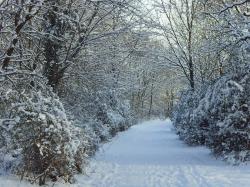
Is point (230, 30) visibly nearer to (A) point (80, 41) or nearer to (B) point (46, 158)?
(A) point (80, 41)

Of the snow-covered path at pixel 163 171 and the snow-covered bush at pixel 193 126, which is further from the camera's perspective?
the snow-covered bush at pixel 193 126

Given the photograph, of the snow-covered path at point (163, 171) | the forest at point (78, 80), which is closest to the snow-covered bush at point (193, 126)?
the forest at point (78, 80)

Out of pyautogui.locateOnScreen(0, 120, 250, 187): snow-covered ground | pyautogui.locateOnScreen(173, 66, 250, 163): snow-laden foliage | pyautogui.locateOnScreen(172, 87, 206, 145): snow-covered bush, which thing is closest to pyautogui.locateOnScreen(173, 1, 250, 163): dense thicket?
pyautogui.locateOnScreen(173, 66, 250, 163): snow-laden foliage

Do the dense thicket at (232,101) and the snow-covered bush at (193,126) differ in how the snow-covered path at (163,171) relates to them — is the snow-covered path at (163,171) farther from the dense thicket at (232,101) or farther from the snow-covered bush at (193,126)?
the snow-covered bush at (193,126)

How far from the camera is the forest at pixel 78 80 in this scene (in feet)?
34.9

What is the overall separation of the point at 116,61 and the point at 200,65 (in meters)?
11.6

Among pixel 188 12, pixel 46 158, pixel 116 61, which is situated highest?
pixel 188 12

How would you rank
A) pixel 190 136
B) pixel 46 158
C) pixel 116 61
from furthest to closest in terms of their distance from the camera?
pixel 190 136 → pixel 116 61 → pixel 46 158

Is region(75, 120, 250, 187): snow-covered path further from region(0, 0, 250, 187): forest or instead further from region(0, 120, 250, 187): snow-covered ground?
region(0, 0, 250, 187): forest

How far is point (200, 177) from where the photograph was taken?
40.9 feet

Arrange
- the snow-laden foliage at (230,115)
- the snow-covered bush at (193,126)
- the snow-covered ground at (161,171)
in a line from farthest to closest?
the snow-covered bush at (193,126), the snow-laden foliage at (230,115), the snow-covered ground at (161,171)

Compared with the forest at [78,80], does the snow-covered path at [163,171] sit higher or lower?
lower

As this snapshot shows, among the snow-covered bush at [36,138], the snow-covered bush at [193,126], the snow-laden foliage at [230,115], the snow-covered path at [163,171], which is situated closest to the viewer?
the snow-covered bush at [36,138]

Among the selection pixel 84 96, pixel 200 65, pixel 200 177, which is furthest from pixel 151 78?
pixel 200 177
